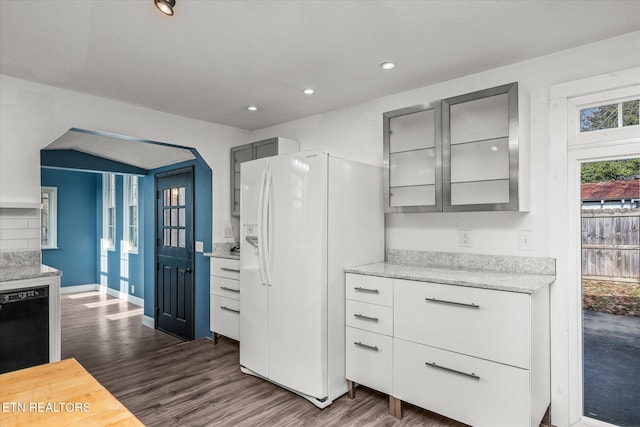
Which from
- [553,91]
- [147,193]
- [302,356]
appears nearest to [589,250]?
[553,91]

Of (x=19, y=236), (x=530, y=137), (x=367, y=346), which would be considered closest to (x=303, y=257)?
(x=367, y=346)

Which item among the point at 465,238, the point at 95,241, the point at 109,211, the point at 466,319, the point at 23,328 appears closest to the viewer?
the point at 466,319

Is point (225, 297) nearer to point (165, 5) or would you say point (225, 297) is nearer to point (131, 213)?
point (165, 5)

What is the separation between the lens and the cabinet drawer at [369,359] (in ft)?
8.22

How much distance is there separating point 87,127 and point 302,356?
104 inches

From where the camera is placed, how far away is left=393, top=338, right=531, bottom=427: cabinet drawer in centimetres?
200

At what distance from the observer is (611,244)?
7.55ft

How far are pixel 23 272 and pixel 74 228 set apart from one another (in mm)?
5286

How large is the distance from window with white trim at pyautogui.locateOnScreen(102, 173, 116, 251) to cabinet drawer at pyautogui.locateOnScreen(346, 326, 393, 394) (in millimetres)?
5856

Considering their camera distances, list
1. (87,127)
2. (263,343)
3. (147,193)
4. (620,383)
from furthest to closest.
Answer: (147,193), (87,127), (263,343), (620,383)

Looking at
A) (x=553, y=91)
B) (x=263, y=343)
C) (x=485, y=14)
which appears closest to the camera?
(x=485, y=14)

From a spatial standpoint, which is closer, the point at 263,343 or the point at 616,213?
the point at 616,213

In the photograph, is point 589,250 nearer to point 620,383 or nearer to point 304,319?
point 620,383

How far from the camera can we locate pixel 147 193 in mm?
5262
